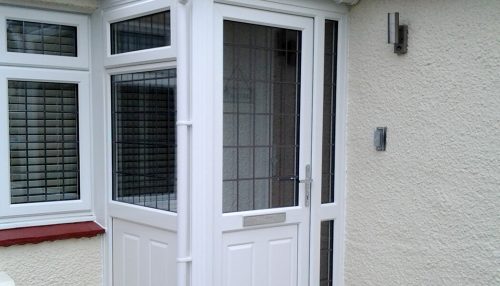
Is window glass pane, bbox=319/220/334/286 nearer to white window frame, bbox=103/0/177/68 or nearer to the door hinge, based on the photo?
the door hinge

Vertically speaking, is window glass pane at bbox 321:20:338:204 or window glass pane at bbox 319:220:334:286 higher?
window glass pane at bbox 321:20:338:204


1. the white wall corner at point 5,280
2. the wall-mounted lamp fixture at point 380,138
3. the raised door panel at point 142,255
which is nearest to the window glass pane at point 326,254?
the wall-mounted lamp fixture at point 380,138

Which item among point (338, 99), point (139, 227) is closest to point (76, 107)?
point (139, 227)

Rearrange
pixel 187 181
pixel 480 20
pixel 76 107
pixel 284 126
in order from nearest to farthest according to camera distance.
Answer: pixel 480 20
pixel 187 181
pixel 284 126
pixel 76 107

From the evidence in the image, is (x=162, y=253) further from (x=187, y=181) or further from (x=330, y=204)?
(x=330, y=204)

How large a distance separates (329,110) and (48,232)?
263 centimetres

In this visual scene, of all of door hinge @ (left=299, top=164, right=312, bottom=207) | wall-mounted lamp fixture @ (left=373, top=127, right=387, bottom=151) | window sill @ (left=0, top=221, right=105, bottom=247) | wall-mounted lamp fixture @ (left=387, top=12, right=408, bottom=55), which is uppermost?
wall-mounted lamp fixture @ (left=387, top=12, right=408, bottom=55)

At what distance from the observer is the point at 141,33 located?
12.6ft

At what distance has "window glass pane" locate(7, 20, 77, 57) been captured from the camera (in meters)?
3.91

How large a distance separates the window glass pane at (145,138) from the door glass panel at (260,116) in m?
0.49

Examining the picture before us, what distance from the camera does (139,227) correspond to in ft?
12.8

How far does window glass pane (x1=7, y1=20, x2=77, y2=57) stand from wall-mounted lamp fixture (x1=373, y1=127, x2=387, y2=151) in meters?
2.76

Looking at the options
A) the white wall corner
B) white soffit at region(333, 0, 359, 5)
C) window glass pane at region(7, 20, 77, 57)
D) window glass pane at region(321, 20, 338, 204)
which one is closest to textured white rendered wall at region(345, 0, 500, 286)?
white soffit at region(333, 0, 359, 5)

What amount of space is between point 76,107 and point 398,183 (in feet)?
9.48
